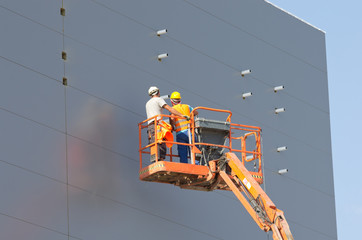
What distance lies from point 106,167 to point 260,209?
3.84 m

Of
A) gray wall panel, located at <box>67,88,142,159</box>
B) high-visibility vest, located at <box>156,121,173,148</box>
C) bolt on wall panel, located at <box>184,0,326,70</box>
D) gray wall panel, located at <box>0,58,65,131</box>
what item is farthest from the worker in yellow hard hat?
bolt on wall panel, located at <box>184,0,326,70</box>

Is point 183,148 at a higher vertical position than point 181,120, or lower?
lower

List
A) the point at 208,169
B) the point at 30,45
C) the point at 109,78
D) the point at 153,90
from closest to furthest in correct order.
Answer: the point at 30,45 → the point at 208,169 → the point at 153,90 → the point at 109,78

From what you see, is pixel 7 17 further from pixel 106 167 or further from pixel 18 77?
pixel 106 167

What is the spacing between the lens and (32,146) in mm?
19641

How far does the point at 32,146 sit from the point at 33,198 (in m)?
1.14

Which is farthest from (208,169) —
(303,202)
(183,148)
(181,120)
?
(303,202)

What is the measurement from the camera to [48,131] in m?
20.1

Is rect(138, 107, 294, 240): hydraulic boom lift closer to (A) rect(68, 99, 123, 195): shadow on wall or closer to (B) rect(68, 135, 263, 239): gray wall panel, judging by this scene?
(B) rect(68, 135, 263, 239): gray wall panel

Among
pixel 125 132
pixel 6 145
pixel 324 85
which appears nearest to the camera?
pixel 6 145

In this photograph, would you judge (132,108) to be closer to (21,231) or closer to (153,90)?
(153,90)

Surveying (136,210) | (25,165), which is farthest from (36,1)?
(136,210)

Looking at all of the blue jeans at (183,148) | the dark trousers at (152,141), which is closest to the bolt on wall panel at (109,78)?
the dark trousers at (152,141)

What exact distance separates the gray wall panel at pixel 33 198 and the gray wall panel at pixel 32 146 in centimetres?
20
